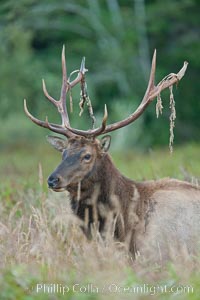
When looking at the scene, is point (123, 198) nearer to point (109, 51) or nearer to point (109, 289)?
point (109, 289)

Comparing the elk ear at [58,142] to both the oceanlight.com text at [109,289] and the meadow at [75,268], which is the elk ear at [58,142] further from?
the oceanlight.com text at [109,289]

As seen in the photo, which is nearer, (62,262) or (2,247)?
(62,262)

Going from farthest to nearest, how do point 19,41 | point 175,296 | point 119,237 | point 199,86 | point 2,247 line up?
point 199,86
point 19,41
point 119,237
point 2,247
point 175,296

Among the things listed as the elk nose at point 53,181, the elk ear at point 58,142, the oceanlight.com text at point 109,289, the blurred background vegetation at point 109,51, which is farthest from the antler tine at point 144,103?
the blurred background vegetation at point 109,51

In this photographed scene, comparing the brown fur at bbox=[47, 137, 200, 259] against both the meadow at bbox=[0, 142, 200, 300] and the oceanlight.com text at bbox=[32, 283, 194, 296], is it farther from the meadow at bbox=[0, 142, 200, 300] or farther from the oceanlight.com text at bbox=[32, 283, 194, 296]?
the oceanlight.com text at bbox=[32, 283, 194, 296]

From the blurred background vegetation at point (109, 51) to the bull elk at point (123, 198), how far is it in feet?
65.1

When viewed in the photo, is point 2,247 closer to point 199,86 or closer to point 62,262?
point 62,262

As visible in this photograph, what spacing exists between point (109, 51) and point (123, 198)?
74.7 ft

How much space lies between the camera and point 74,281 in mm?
7645

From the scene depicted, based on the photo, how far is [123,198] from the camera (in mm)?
10039

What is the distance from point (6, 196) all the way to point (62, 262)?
4.03m

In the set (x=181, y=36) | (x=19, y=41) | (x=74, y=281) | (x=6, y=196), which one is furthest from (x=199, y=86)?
(x=74, y=281)

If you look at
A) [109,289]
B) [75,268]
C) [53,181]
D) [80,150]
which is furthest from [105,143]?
[109,289]

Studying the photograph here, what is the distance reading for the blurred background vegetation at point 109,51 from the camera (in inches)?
1228
